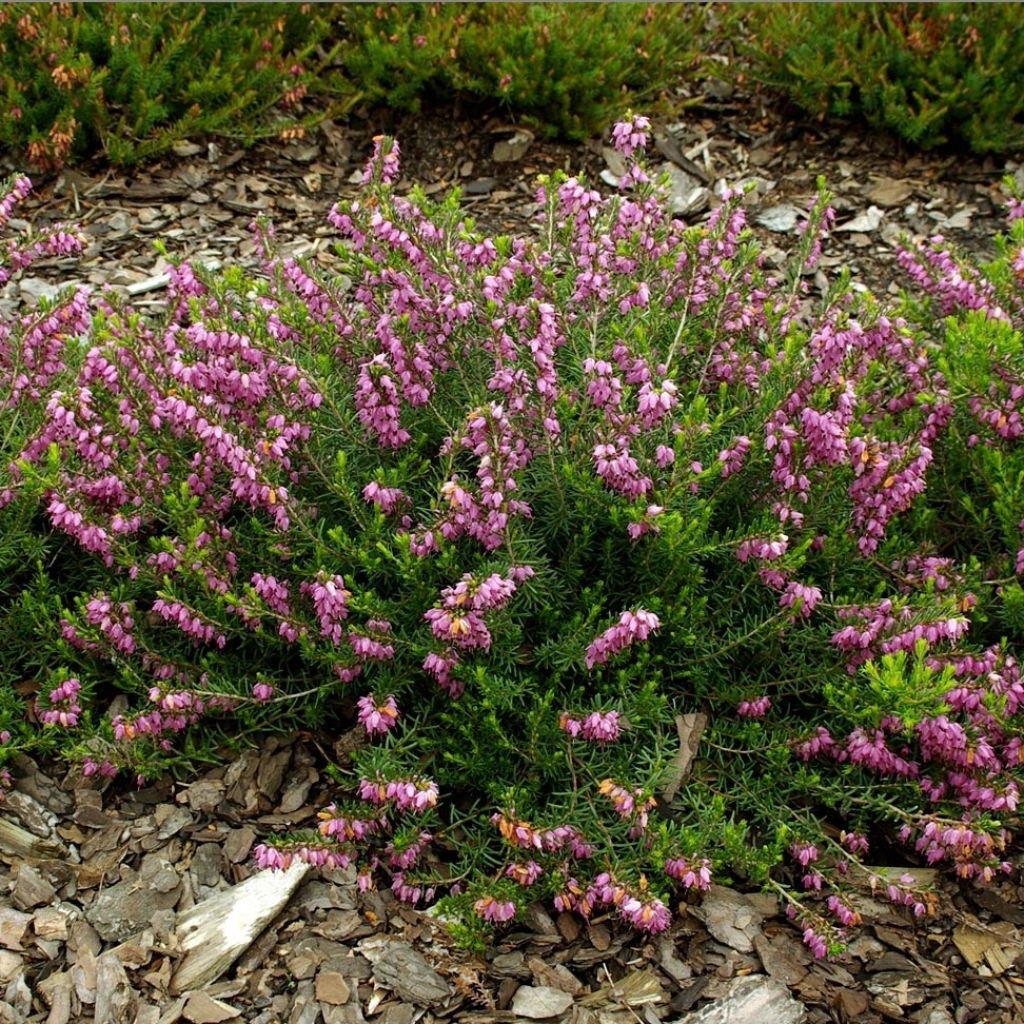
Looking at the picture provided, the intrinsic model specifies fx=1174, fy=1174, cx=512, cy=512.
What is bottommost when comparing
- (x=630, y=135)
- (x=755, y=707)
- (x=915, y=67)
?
(x=755, y=707)

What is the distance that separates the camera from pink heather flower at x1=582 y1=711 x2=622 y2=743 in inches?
134

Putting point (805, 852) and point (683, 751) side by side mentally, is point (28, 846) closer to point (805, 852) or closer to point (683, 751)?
point (683, 751)

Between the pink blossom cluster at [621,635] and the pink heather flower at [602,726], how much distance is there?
7.1 inches

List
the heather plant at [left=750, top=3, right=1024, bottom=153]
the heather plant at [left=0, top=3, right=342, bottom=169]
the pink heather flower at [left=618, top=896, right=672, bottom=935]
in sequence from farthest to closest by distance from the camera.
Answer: the heather plant at [left=750, top=3, right=1024, bottom=153], the heather plant at [left=0, top=3, right=342, bottom=169], the pink heather flower at [left=618, top=896, right=672, bottom=935]

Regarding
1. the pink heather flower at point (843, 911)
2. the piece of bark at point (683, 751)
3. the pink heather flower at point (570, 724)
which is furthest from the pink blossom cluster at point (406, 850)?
the pink heather flower at point (843, 911)

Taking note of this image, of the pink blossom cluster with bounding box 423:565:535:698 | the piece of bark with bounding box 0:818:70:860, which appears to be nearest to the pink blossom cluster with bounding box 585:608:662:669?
the pink blossom cluster with bounding box 423:565:535:698

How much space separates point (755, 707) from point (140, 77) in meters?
5.14

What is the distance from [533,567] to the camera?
12.4ft

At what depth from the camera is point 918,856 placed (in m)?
3.90

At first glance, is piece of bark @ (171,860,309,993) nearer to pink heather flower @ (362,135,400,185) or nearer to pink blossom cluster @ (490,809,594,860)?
pink blossom cluster @ (490,809,594,860)

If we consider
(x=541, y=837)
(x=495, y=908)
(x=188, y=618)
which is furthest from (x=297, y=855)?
(x=188, y=618)

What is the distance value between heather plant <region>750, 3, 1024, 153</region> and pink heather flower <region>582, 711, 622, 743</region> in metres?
4.99

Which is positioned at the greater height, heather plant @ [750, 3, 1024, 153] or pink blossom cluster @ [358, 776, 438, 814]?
heather plant @ [750, 3, 1024, 153]

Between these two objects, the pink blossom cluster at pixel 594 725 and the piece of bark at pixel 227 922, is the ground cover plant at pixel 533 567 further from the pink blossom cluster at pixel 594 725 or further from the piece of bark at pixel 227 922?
the piece of bark at pixel 227 922
